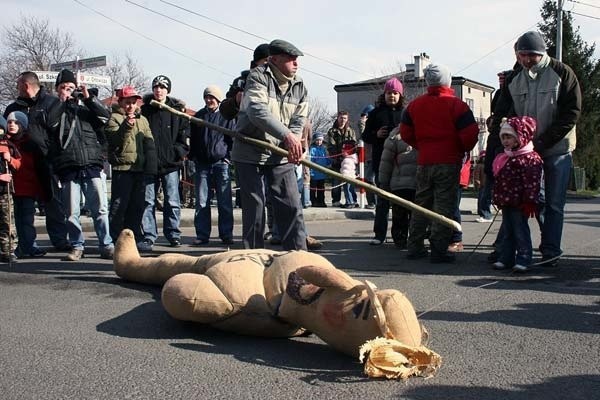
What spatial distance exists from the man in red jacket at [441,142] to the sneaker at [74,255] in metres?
3.29

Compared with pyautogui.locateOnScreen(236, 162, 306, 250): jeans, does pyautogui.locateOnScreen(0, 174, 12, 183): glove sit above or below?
above

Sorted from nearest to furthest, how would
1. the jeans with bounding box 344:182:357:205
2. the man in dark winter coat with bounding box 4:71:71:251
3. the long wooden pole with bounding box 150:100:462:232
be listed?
the long wooden pole with bounding box 150:100:462:232 → the man in dark winter coat with bounding box 4:71:71:251 → the jeans with bounding box 344:182:357:205

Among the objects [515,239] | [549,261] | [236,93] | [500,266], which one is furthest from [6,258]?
[549,261]

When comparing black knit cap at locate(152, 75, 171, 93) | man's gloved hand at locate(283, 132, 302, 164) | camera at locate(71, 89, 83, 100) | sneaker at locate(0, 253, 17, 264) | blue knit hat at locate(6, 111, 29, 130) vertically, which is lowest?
sneaker at locate(0, 253, 17, 264)

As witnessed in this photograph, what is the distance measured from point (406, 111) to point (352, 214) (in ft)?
18.5

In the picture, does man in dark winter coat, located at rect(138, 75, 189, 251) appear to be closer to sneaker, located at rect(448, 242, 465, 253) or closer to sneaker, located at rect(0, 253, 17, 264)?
sneaker, located at rect(0, 253, 17, 264)

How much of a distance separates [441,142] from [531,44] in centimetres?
116

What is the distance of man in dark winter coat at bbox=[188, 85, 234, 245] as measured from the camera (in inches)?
315

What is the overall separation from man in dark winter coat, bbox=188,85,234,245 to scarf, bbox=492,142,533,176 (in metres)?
3.33

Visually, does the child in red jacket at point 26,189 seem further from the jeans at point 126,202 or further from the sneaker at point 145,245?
the sneaker at point 145,245

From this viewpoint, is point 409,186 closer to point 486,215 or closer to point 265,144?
point 265,144

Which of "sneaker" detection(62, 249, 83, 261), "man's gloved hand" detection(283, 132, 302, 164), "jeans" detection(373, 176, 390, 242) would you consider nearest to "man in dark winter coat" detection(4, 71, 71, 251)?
"sneaker" detection(62, 249, 83, 261)

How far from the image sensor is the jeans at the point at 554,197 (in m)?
5.86

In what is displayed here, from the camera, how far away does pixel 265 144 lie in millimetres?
4953
